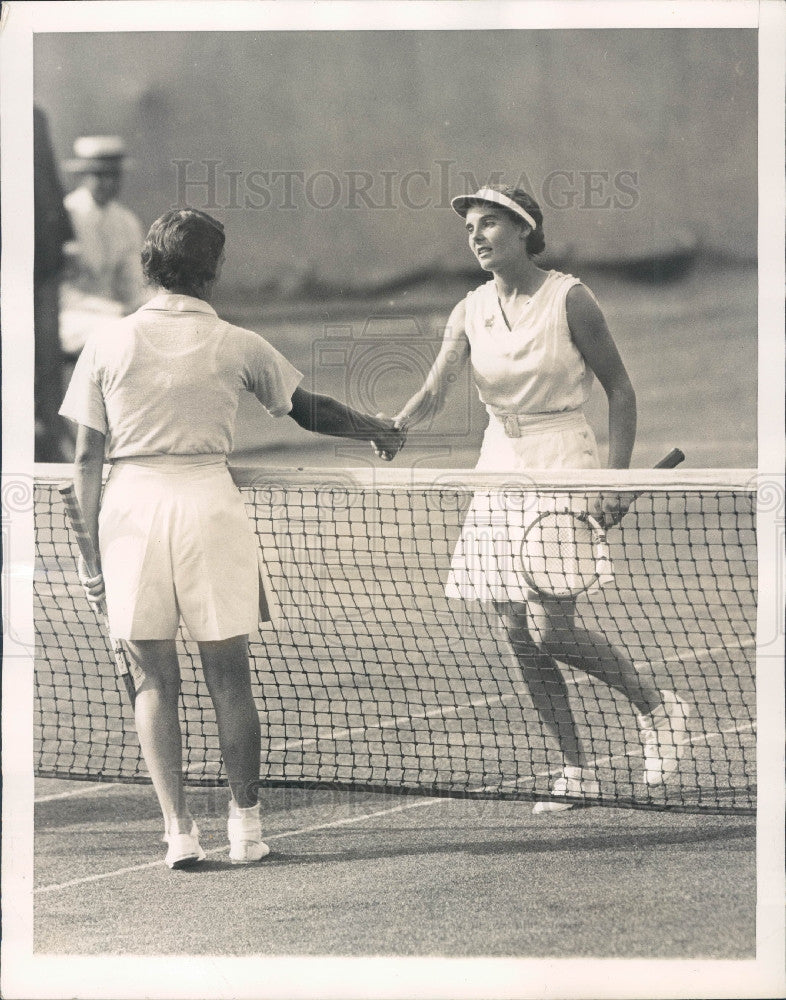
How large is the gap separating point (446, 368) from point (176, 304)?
0.75m

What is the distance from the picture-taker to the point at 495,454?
10.0 feet

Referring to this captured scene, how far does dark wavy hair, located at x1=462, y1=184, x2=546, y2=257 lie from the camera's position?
9.62 feet

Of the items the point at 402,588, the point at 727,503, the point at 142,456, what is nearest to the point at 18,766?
the point at 142,456

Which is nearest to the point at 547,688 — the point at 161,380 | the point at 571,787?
the point at 571,787

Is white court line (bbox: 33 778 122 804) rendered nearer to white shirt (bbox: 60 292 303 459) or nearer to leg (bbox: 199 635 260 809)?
leg (bbox: 199 635 260 809)

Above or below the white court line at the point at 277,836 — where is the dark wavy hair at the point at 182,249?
above

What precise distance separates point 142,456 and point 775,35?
1.36 m

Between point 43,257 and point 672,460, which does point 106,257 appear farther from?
point 672,460

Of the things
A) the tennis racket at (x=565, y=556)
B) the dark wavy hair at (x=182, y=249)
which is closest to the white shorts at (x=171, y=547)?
the dark wavy hair at (x=182, y=249)

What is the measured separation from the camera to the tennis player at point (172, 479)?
253 centimetres

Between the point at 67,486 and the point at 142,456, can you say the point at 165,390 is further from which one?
the point at 67,486

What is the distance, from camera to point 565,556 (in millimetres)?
2945
